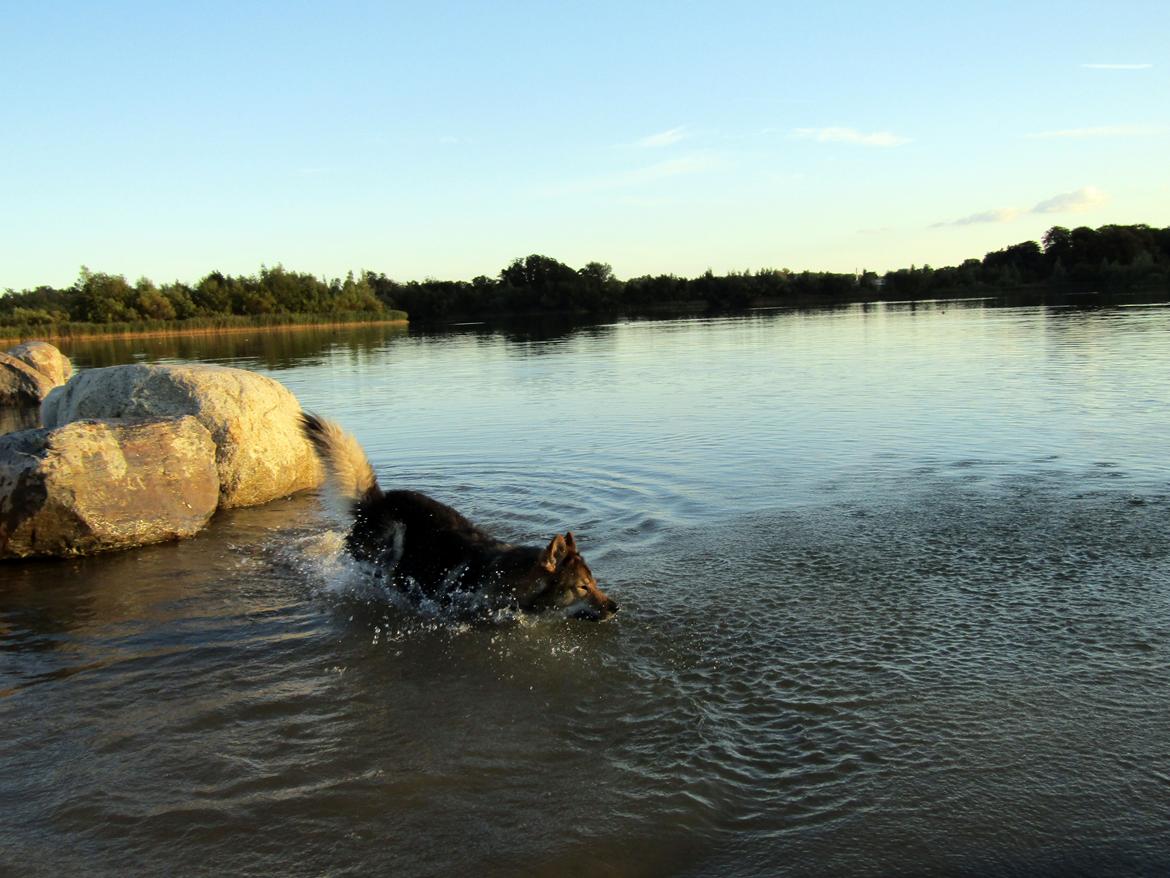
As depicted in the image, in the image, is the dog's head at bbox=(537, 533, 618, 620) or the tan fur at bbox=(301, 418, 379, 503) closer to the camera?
the dog's head at bbox=(537, 533, 618, 620)

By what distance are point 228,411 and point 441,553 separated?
5.98 metres

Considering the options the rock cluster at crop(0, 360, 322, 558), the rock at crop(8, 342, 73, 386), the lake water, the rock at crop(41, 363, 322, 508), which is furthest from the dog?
the rock at crop(8, 342, 73, 386)

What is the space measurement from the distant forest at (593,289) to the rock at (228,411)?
7929 centimetres

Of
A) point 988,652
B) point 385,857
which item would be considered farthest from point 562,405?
point 385,857

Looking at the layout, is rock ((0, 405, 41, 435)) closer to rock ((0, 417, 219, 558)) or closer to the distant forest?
rock ((0, 417, 219, 558))

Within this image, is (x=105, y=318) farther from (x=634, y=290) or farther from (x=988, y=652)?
(x=988, y=652)

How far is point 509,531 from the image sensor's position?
33.9ft

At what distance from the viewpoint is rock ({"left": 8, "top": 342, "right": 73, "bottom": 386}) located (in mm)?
27766

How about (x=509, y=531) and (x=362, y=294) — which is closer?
(x=509, y=531)

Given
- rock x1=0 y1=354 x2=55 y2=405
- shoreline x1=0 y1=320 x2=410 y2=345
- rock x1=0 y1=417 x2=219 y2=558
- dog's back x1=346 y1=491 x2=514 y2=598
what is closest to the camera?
dog's back x1=346 y1=491 x2=514 y2=598

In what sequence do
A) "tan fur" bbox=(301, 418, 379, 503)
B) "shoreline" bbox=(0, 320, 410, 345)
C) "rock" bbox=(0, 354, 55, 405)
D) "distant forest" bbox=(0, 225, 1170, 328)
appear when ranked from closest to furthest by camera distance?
"tan fur" bbox=(301, 418, 379, 503), "rock" bbox=(0, 354, 55, 405), "shoreline" bbox=(0, 320, 410, 345), "distant forest" bbox=(0, 225, 1170, 328)

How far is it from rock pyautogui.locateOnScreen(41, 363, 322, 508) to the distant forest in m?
79.3

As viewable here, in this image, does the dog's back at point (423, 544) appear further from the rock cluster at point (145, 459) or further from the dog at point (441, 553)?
the rock cluster at point (145, 459)

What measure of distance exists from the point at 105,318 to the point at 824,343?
3593 inches
